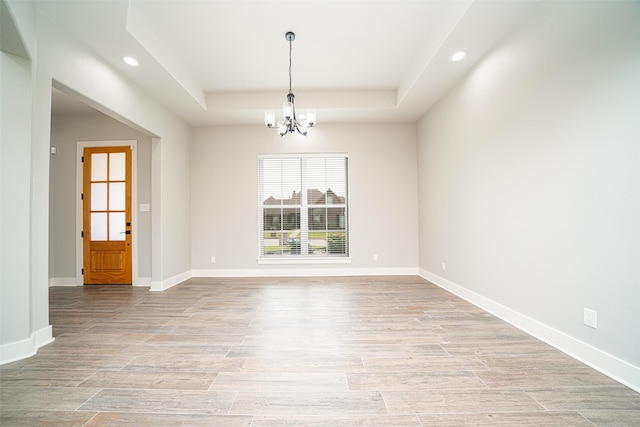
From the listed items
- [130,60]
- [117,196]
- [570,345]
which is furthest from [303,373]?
[117,196]

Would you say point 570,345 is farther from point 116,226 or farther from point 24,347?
point 116,226

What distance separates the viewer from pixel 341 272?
5348mm

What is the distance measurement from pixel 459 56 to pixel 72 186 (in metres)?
6.37

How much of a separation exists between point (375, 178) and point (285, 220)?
1978mm

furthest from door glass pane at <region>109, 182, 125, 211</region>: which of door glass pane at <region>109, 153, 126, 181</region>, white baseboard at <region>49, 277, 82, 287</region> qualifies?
white baseboard at <region>49, 277, 82, 287</region>

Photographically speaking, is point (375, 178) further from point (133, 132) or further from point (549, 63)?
point (133, 132)

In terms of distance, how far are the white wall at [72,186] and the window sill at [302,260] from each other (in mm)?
2039

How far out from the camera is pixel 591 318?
200 cm

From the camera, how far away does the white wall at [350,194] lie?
5.35m

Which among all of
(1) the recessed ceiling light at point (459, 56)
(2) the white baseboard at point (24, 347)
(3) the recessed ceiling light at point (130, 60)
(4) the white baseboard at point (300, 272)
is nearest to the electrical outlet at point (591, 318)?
(1) the recessed ceiling light at point (459, 56)

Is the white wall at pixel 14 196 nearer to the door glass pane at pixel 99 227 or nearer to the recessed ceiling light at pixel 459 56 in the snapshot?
the door glass pane at pixel 99 227

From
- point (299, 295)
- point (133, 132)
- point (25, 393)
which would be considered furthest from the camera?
point (133, 132)

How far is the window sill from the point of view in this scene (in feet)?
17.6

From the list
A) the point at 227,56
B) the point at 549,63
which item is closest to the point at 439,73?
the point at 549,63
